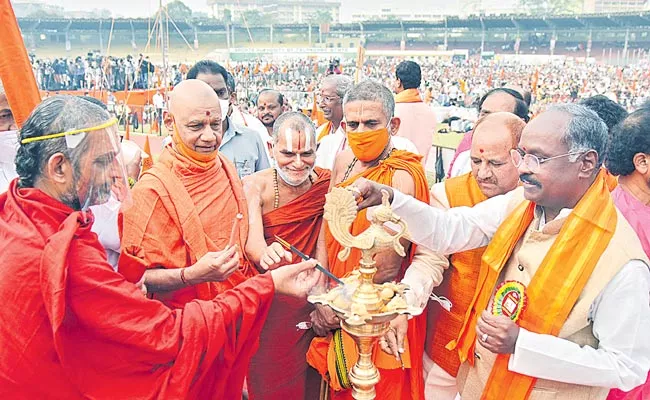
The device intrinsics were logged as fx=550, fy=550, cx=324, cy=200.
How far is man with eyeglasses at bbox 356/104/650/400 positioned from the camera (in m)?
1.89

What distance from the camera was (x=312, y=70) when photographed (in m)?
36.8

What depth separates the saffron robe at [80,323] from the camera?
1.83 metres

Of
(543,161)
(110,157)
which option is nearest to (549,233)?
(543,161)

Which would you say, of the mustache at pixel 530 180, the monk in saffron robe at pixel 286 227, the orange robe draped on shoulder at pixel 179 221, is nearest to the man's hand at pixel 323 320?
the monk in saffron robe at pixel 286 227

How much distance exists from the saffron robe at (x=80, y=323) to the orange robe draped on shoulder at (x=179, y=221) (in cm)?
50

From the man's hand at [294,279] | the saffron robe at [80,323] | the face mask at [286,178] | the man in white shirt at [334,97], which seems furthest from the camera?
the man in white shirt at [334,97]

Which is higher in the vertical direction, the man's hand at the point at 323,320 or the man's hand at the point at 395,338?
the man's hand at the point at 395,338

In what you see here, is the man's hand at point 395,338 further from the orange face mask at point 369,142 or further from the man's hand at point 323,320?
the orange face mask at point 369,142

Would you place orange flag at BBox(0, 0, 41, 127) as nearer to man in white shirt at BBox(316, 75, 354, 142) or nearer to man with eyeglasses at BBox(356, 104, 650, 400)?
man with eyeglasses at BBox(356, 104, 650, 400)

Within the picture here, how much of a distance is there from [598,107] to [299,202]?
2168 millimetres

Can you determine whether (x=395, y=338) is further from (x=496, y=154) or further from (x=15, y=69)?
(x=15, y=69)

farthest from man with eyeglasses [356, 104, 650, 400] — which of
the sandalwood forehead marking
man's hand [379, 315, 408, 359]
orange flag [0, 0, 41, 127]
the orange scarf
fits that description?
the orange scarf

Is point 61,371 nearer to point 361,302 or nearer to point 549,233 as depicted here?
point 361,302

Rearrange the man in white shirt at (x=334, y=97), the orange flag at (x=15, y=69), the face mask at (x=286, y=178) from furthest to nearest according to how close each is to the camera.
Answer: the man in white shirt at (x=334, y=97), the face mask at (x=286, y=178), the orange flag at (x=15, y=69)
